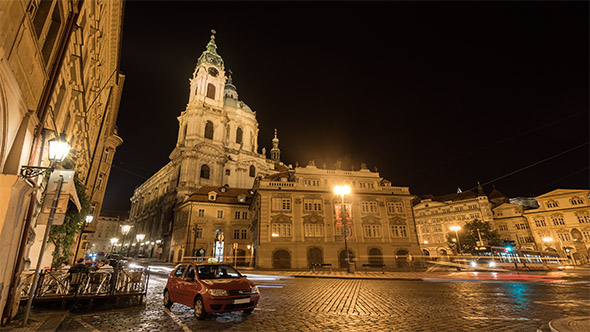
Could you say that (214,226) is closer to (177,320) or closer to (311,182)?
(311,182)

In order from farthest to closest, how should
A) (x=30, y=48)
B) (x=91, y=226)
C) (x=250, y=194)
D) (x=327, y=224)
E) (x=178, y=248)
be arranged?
(x=250, y=194), (x=178, y=248), (x=327, y=224), (x=91, y=226), (x=30, y=48)

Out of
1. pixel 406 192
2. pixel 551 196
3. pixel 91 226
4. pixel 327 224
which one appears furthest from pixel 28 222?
pixel 551 196

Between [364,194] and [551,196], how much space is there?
4666 cm

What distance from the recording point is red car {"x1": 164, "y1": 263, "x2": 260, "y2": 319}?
23.9 ft

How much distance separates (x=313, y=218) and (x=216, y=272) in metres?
26.4

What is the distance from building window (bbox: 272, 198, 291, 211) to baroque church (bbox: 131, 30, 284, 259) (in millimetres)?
23865

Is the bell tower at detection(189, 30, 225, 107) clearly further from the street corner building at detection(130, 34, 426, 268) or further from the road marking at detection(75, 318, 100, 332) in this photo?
the road marking at detection(75, 318, 100, 332)

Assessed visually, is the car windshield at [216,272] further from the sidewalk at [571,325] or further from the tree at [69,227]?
the tree at [69,227]

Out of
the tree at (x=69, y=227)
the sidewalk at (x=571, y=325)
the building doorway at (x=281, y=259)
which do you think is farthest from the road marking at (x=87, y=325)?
the building doorway at (x=281, y=259)

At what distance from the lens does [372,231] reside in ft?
114

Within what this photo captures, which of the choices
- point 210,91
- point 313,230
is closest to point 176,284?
point 313,230

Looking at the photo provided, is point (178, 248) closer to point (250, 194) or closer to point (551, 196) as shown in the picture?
point (250, 194)

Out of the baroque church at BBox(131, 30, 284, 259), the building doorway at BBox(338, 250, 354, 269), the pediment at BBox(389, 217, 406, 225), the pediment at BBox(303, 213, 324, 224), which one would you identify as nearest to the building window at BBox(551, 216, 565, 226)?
the pediment at BBox(389, 217, 406, 225)

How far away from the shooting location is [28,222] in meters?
7.21
